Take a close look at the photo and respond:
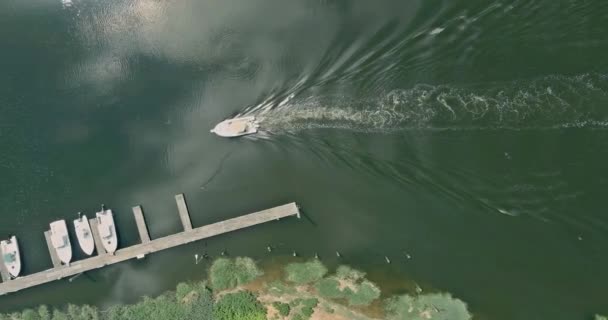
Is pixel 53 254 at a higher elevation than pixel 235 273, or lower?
higher

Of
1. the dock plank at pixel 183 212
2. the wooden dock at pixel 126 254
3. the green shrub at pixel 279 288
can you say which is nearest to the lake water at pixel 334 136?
the dock plank at pixel 183 212

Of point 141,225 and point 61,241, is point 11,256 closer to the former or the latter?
point 61,241

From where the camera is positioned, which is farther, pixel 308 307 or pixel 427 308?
pixel 308 307

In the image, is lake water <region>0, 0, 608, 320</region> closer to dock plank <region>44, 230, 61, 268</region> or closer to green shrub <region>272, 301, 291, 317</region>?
dock plank <region>44, 230, 61, 268</region>

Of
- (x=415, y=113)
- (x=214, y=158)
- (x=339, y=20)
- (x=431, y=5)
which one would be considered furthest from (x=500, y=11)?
(x=214, y=158)

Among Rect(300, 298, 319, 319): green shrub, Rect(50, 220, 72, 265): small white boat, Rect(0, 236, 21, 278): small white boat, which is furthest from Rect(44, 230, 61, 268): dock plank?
Rect(300, 298, 319, 319): green shrub

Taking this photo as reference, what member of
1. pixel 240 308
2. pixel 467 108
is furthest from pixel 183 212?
pixel 467 108
